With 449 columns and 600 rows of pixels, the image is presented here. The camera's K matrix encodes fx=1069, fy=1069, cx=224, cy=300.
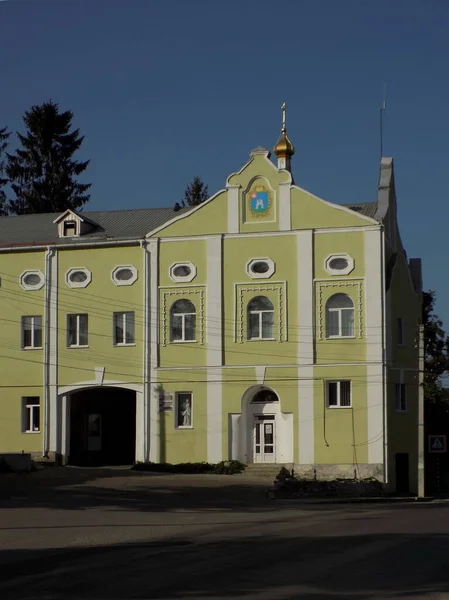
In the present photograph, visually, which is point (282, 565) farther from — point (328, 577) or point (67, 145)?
point (67, 145)

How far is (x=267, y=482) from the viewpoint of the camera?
40344 millimetres

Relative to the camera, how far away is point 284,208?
44.3m

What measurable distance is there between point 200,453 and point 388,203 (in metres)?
13.5

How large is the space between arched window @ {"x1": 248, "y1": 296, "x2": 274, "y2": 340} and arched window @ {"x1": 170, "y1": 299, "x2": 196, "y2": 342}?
248cm

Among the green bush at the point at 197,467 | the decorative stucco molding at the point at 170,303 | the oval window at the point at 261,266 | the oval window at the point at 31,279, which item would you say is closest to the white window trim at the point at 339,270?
the oval window at the point at 261,266

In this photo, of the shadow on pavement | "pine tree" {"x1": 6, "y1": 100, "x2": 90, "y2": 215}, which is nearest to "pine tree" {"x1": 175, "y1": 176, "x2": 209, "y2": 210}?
"pine tree" {"x1": 6, "y1": 100, "x2": 90, "y2": 215}

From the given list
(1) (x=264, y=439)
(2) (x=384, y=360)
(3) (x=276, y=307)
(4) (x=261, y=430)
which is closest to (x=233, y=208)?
(3) (x=276, y=307)

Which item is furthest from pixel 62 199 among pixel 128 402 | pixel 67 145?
pixel 128 402

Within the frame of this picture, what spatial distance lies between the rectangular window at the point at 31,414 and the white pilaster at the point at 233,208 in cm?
1148

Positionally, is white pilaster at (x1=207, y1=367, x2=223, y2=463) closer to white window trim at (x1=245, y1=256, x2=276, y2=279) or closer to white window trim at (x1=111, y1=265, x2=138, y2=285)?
white window trim at (x1=245, y1=256, x2=276, y2=279)

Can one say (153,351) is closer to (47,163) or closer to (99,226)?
(99,226)

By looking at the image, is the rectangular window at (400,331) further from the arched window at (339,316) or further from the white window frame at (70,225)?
the white window frame at (70,225)

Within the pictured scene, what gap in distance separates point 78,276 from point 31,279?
223cm

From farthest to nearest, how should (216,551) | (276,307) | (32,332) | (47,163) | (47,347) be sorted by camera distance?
(47,163), (32,332), (47,347), (276,307), (216,551)
